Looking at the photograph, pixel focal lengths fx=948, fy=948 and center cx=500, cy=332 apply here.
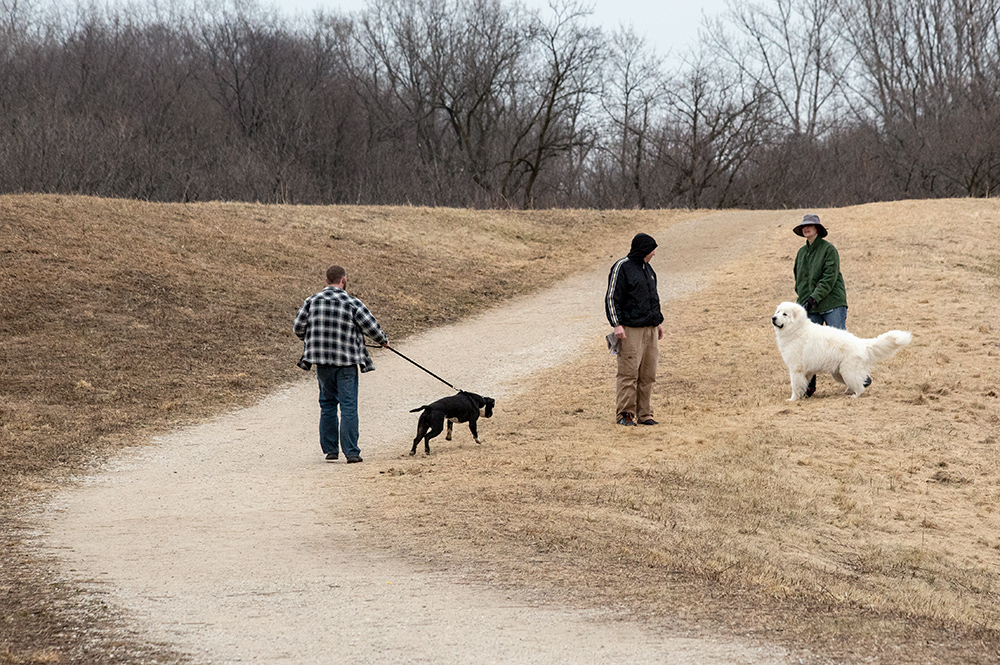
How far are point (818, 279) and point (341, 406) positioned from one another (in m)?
5.51

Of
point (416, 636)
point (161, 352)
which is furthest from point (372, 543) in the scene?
point (161, 352)

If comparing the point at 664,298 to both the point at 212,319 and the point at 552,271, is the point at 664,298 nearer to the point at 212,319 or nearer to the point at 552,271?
the point at 552,271

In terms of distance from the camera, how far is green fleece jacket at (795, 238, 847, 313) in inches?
413

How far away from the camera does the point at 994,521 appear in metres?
7.70

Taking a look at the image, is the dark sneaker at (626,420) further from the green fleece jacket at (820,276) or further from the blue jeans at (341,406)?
the blue jeans at (341,406)

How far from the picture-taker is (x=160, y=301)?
15750mm

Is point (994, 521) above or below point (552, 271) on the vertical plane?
below

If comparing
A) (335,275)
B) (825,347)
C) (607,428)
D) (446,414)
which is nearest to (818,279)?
(825,347)

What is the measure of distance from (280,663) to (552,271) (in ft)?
59.6

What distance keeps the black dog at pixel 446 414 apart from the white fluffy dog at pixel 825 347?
3466 mm

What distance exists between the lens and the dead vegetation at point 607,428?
5.39 meters

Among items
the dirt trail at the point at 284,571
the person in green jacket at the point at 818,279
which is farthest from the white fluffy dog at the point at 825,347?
the dirt trail at the point at 284,571

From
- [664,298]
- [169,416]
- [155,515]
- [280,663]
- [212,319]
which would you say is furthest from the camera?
[664,298]

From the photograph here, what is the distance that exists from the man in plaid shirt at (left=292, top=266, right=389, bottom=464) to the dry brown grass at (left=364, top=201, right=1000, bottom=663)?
2.35 feet
